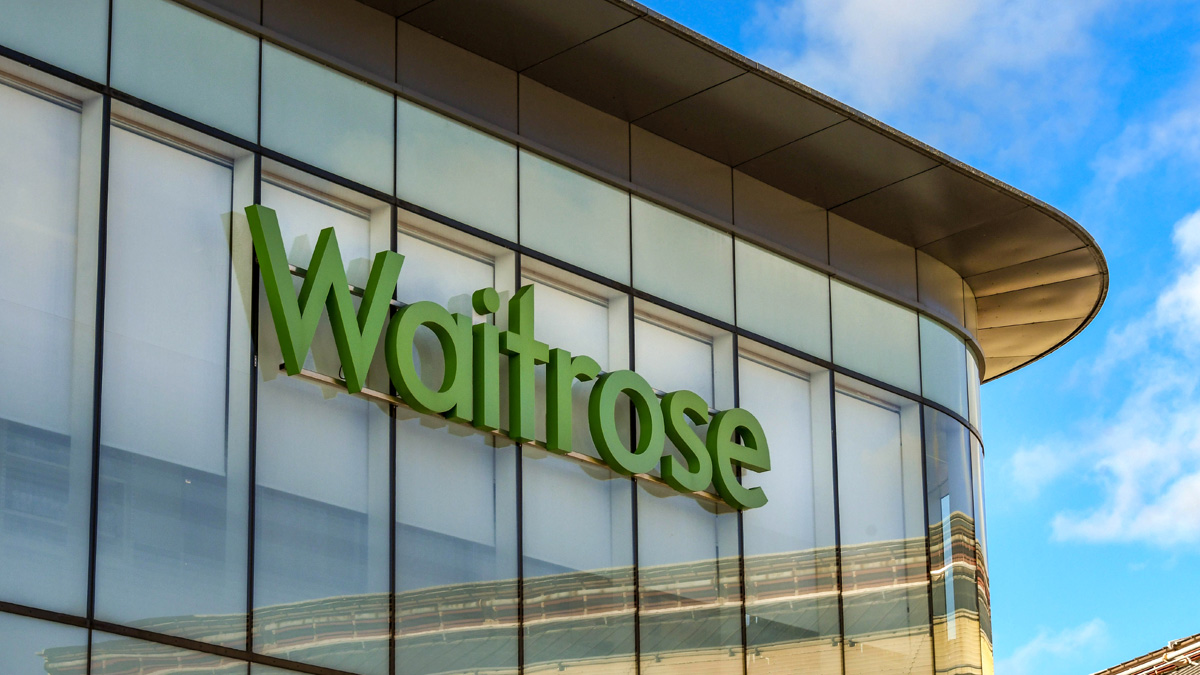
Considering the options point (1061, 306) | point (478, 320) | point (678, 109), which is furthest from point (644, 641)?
point (1061, 306)

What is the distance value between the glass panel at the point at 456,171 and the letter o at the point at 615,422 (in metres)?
2.20

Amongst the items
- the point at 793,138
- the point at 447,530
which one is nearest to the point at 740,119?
the point at 793,138

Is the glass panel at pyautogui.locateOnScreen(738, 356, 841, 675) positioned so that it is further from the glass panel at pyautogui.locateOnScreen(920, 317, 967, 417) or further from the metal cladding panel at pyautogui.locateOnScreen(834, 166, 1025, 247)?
the metal cladding panel at pyautogui.locateOnScreen(834, 166, 1025, 247)

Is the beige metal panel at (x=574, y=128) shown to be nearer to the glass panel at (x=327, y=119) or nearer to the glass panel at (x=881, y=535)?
the glass panel at (x=327, y=119)

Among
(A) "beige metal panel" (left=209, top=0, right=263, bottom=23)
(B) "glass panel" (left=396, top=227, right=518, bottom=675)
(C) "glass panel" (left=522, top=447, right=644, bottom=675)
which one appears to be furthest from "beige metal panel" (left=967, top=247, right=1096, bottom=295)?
(A) "beige metal panel" (left=209, top=0, right=263, bottom=23)

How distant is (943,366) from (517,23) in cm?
953

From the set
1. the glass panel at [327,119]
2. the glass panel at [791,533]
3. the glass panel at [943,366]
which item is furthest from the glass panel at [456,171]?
the glass panel at [943,366]

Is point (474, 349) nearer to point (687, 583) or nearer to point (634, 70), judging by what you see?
point (687, 583)

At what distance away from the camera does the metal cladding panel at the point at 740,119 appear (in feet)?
75.3

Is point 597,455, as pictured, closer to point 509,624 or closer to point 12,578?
point 509,624

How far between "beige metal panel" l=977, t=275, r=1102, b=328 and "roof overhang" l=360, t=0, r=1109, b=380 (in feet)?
0.09

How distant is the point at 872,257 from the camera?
86.2ft

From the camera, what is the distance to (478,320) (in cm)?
2075

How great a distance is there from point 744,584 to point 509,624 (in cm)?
412
